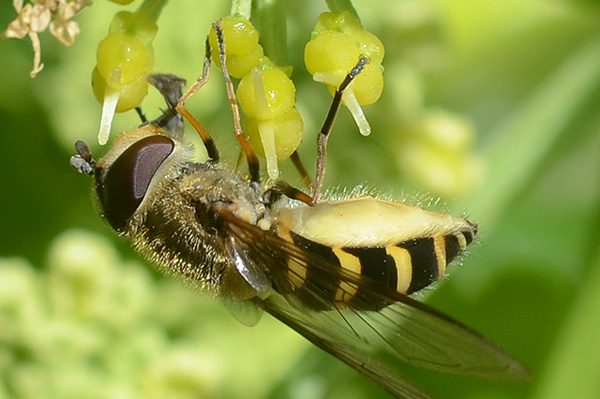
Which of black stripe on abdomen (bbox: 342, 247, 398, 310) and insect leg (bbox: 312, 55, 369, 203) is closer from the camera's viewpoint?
insect leg (bbox: 312, 55, 369, 203)

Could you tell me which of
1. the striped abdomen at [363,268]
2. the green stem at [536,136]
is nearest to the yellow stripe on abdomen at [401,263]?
the striped abdomen at [363,268]

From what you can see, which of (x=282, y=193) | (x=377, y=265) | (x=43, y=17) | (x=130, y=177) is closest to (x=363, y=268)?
(x=377, y=265)

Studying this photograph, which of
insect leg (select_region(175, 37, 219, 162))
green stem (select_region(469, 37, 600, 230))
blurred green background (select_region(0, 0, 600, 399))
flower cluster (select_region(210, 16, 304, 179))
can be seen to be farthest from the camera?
green stem (select_region(469, 37, 600, 230))

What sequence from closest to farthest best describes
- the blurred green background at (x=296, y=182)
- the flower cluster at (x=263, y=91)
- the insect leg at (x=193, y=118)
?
the flower cluster at (x=263, y=91) < the insect leg at (x=193, y=118) < the blurred green background at (x=296, y=182)

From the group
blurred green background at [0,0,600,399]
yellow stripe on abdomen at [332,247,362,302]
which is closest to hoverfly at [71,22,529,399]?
yellow stripe on abdomen at [332,247,362,302]

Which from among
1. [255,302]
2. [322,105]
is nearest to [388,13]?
[322,105]

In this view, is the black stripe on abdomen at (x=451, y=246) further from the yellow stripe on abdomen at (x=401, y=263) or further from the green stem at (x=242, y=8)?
the green stem at (x=242, y=8)

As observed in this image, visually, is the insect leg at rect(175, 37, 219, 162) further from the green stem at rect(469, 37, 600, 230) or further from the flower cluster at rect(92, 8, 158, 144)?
the green stem at rect(469, 37, 600, 230)
